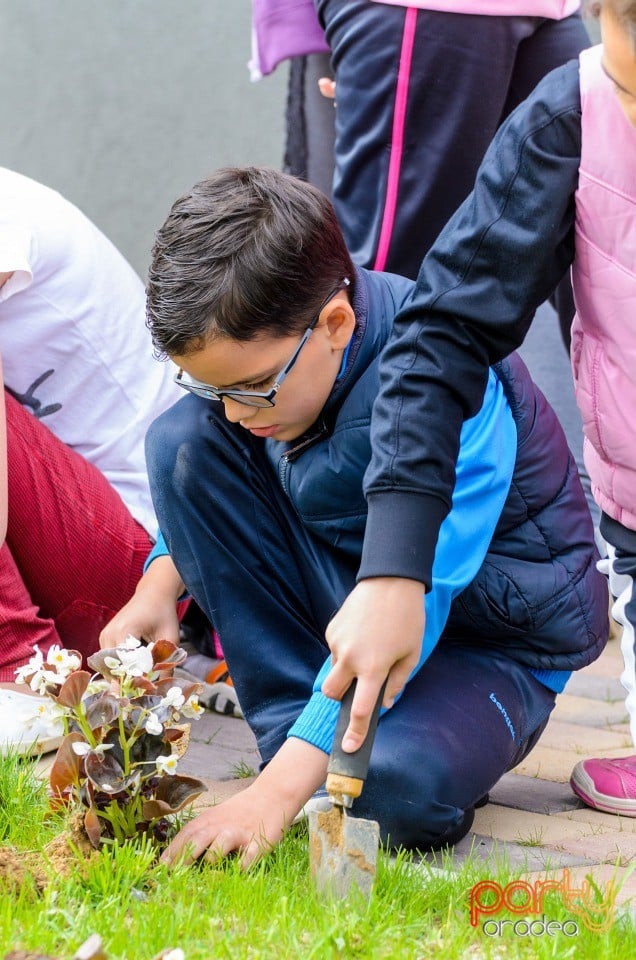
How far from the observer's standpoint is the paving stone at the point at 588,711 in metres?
3.16

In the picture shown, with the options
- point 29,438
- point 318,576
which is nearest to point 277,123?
point 29,438

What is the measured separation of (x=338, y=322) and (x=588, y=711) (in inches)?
55.9

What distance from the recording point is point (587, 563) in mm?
2469

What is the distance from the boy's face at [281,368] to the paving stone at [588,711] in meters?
1.25

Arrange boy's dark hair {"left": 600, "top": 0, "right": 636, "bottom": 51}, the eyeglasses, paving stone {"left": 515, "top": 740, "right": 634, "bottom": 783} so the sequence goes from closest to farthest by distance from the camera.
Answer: boy's dark hair {"left": 600, "top": 0, "right": 636, "bottom": 51} < the eyeglasses < paving stone {"left": 515, "top": 740, "right": 634, "bottom": 783}

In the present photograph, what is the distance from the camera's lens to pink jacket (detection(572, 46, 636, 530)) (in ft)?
6.24

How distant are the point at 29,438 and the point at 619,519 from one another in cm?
126

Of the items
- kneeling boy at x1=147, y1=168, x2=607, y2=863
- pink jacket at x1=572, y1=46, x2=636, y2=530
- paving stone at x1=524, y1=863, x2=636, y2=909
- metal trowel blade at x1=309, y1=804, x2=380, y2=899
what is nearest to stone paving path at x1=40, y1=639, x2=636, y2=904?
paving stone at x1=524, y1=863, x2=636, y2=909

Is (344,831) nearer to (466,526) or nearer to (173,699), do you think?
(173,699)

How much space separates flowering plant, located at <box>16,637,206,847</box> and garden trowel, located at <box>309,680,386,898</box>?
253 mm

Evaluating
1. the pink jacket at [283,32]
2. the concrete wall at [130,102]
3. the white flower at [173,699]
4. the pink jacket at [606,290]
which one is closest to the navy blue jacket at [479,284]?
the pink jacket at [606,290]

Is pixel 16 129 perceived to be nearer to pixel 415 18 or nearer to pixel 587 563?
pixel 415 18

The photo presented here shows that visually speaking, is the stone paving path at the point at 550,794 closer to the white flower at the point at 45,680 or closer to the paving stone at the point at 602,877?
the paving stone at the point at 602,877

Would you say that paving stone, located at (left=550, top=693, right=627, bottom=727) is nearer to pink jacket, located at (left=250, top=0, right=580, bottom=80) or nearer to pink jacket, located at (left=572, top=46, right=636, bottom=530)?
pink jacket, located at (left=572, top=46, right=636, bottom=530)
